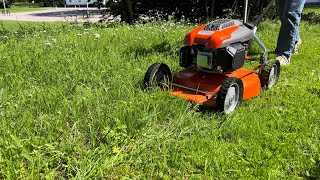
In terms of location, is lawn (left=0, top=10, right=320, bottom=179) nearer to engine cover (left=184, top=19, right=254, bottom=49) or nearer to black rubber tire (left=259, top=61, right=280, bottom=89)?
black rubber tire (left=259, top=61, right=280, bottom=89)

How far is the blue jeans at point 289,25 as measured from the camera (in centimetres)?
465

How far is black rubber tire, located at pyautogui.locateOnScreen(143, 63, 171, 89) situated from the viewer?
328 centimetres

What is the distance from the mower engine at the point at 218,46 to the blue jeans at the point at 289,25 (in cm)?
161

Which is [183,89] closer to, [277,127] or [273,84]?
[277,127]

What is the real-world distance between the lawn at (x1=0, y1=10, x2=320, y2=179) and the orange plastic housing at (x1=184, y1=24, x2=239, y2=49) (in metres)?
0.57

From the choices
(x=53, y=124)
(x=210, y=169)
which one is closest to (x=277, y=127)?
(x=210, y=169)

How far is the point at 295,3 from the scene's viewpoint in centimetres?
464

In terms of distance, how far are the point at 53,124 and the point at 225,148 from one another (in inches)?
48.4

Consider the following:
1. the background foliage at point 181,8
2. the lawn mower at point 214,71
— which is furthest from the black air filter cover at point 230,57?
the background foliage at point 181,8

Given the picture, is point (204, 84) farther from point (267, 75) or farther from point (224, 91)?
point (267, 75)

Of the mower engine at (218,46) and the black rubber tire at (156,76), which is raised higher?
the mower engine at (218,46)

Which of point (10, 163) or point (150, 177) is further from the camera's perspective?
point (150, 177)

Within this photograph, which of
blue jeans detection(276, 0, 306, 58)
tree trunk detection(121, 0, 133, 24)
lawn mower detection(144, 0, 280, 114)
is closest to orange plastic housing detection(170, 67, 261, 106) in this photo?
lawn mower detection(144, 0, 280, 114)

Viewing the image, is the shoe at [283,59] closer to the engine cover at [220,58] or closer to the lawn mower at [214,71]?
the lawn mower at [214,71]
